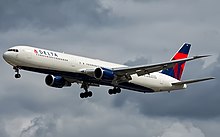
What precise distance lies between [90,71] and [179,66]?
22.4 metres

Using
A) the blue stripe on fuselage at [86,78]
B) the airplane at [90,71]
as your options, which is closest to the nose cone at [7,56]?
the airplane at [90,71]

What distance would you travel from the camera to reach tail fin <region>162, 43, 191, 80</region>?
373 ft

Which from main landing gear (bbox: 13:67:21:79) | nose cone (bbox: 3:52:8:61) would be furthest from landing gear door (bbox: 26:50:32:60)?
nose cone (bbox: 3:52:8:61)

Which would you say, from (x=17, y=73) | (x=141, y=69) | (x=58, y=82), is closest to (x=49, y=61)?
(x=17, y=73)

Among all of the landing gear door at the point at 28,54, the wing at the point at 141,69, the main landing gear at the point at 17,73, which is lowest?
the main landing gear at the point at 17,73

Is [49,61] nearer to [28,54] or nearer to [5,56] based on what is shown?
[28,54]

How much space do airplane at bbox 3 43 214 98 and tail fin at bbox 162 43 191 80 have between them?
0.23m

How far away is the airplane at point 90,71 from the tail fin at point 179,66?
230 millimetres

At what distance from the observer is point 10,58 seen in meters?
94.2

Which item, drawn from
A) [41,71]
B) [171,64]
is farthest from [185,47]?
[41,71]

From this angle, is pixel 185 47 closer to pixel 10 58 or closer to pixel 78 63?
pixel 78 63

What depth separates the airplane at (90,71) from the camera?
3720 inches

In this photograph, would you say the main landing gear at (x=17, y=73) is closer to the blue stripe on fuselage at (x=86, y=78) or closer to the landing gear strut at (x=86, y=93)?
the blue stripe on fuselage at (x=86, y=78)

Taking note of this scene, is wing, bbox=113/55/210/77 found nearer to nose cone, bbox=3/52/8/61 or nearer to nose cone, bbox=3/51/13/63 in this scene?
nose cone, bbox=3/51/13/63
